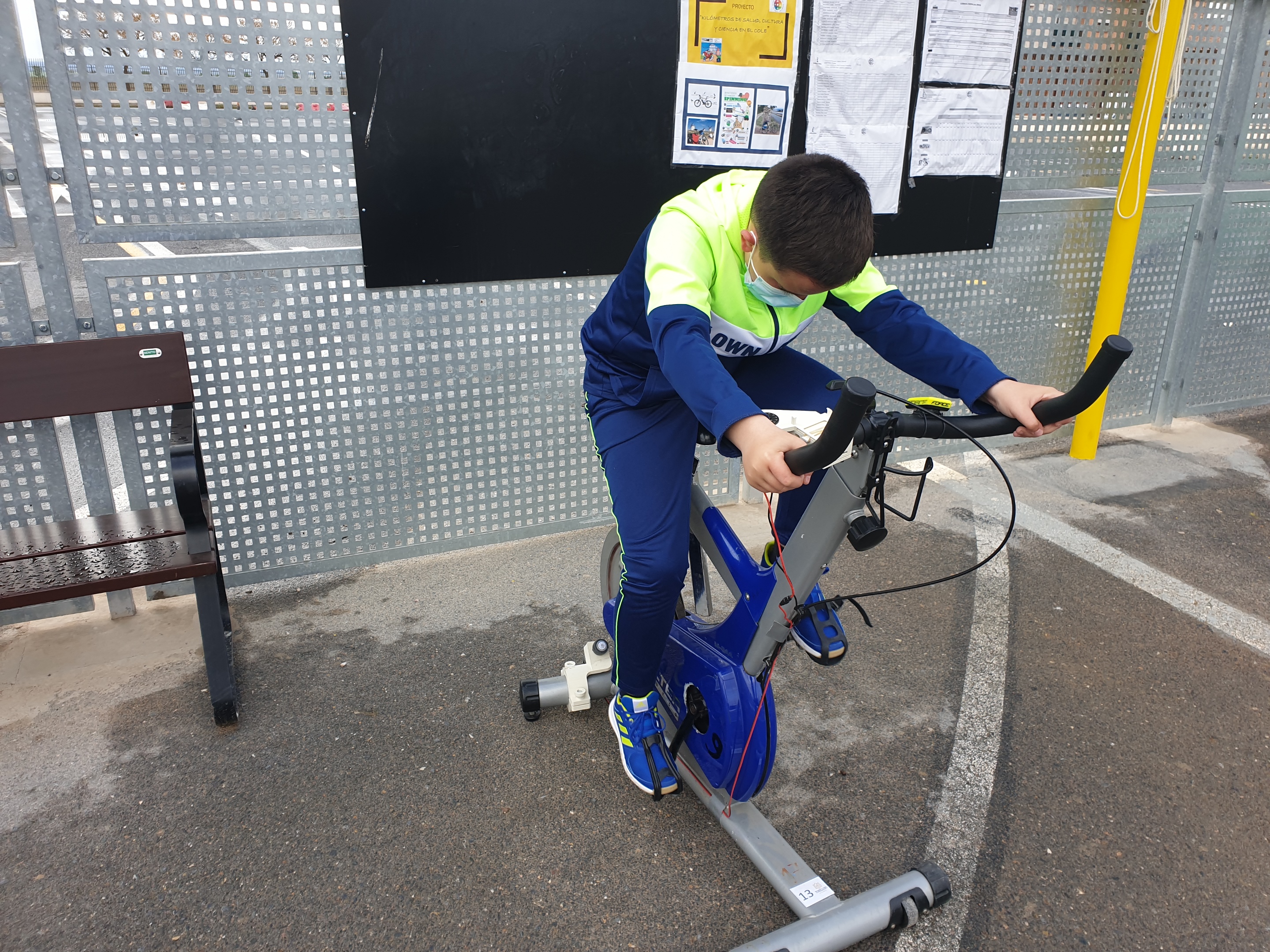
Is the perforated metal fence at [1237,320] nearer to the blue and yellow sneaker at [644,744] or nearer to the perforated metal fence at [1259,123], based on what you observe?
the perforated metal fence at [1259,123]

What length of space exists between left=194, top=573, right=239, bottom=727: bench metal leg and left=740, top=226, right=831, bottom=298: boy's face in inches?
81.0

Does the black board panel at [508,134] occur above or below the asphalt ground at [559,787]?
above

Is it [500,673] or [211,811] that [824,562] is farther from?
[211,811]

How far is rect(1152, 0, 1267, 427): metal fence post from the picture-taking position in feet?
17.0

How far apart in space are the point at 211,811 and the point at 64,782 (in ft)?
1.73

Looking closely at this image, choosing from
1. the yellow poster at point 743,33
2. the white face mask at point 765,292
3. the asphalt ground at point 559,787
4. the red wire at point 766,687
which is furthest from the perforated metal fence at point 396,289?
the red wire at point 766,687

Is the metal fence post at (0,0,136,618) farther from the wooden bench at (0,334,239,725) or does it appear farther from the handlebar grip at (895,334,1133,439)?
the handlebar grip at (895,334,1133,439)

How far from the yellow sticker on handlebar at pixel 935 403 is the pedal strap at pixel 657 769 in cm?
127

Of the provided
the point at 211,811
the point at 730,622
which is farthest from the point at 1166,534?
the point at 211,811

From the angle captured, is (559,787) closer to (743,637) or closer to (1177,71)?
(743,637)

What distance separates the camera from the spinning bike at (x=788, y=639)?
6.08 ft

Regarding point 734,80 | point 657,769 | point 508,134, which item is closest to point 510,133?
point 508,134

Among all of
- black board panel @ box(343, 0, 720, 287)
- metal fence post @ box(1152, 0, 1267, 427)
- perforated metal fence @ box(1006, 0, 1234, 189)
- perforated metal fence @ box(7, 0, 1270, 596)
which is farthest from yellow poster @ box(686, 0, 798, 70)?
metal fence post @ box(1152, 0, 1267, 427)

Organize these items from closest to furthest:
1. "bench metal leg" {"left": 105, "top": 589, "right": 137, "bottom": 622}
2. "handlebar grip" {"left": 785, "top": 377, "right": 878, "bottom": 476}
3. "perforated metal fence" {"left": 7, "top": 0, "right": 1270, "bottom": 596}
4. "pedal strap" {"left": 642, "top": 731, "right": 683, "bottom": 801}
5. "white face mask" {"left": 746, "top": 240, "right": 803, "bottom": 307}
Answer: "handlebar grip" {"left": 785, "top": 377, "right": 878, "bottom": 476}, "white face mask" {"left": 746, "top": 240, "right": 803, "bottom": 307}, "pedal strap" {"left": 642, "top": 731, "right": 683, "bottom": 801}, "perforated metal fence" {"left": 7, "top": 0, "right": 1270, "bottom": 596}, "bench metal leg" {"left": 105, "top": 589, "right": 137, "bottom": 622}
